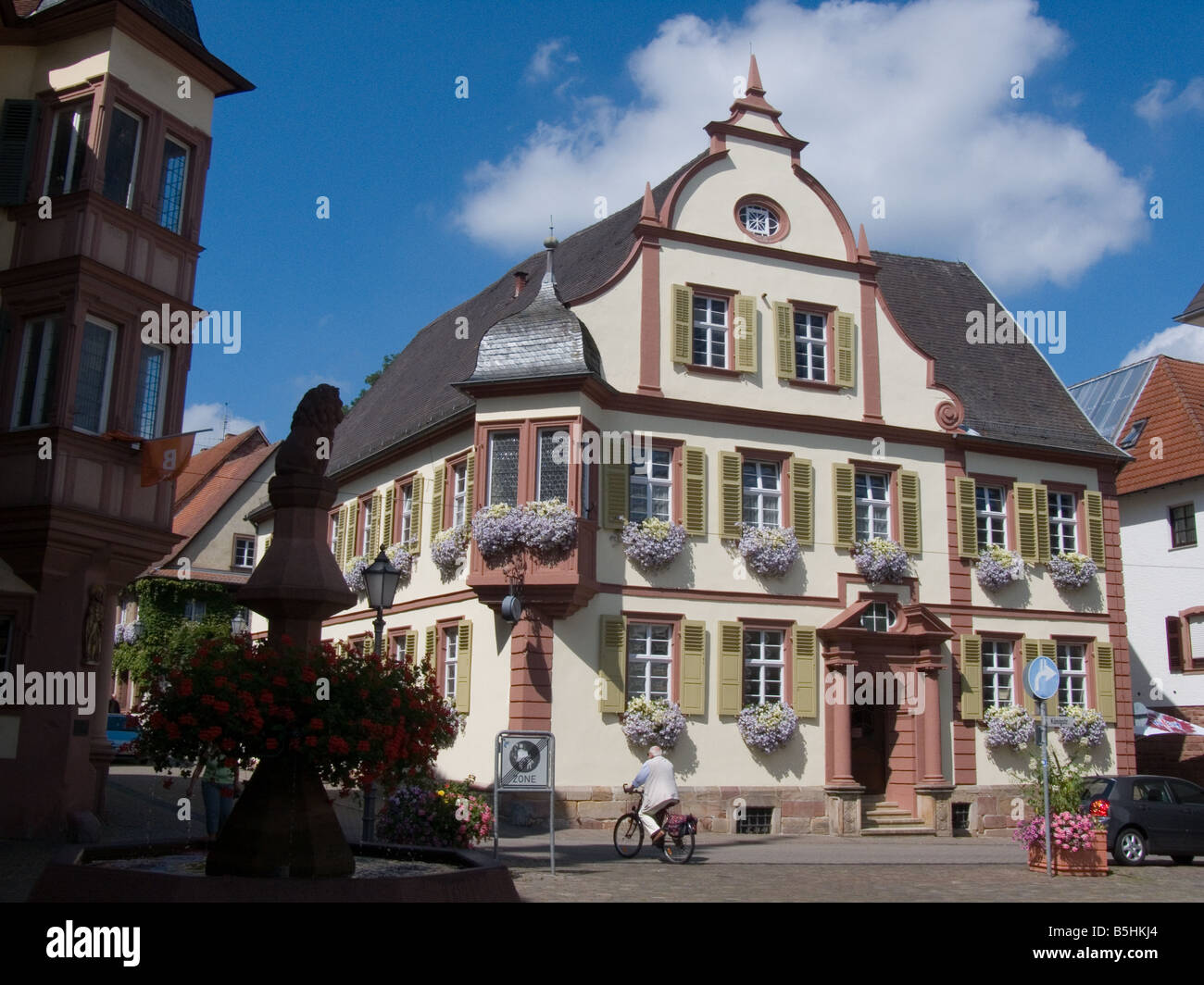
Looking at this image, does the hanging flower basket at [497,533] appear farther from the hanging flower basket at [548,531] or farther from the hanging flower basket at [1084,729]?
the hanging flower basket at [1084,729]

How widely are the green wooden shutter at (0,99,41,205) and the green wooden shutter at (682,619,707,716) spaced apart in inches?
473

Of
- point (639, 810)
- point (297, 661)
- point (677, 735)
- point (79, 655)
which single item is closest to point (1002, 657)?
point (677, 735)

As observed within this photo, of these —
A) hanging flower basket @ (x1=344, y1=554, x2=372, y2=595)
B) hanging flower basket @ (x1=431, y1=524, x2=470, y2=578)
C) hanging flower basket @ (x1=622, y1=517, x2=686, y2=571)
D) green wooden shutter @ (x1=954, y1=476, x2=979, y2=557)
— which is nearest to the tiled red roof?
green wooden shutter @ (x1=954, y1=476, x2=979, y2=557)

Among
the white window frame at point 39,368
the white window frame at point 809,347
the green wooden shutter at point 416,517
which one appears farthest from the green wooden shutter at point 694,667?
the white window frame at point 39,368

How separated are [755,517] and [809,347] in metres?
3.55

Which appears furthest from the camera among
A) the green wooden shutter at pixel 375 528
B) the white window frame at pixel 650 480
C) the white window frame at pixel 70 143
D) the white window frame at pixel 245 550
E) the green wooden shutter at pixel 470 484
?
the white window frame at pixel 245 550

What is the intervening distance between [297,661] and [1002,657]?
60.0 feet

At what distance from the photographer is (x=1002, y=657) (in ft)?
79.3

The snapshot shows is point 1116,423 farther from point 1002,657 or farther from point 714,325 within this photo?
point 714,325

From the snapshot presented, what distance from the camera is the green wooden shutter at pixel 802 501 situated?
888 inches

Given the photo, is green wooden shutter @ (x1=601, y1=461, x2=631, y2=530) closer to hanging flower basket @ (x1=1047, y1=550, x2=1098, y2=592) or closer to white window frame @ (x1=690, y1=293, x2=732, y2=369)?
white window frame @ (x1=690, y1=293, x2=732, y2=369)

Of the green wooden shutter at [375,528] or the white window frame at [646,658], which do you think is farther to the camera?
the green wooden shutter at [375,528]

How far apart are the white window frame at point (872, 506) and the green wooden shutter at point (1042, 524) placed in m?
3.39

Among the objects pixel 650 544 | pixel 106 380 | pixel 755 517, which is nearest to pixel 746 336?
pixel 755 517
